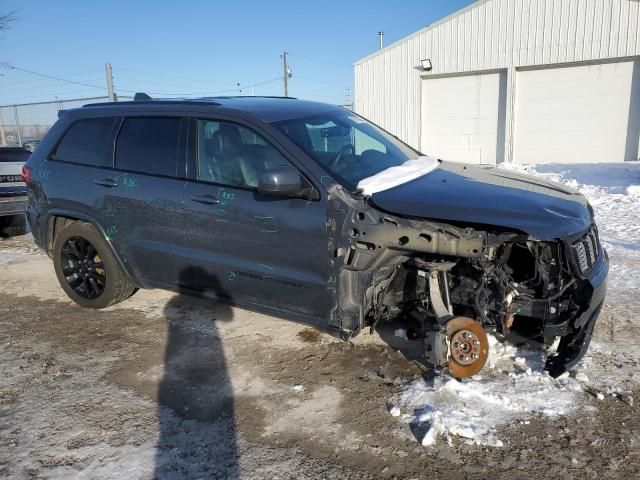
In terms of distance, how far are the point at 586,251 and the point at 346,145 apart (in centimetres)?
186

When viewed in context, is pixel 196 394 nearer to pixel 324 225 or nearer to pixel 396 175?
pixel 324 225

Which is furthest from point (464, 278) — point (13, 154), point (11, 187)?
point (13, 154)

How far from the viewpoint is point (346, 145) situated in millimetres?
4000

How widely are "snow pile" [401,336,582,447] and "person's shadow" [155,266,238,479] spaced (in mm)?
1116

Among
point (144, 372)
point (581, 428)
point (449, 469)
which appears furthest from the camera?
point (144, 372)

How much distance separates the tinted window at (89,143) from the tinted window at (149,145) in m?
0.15

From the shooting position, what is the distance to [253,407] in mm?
3182

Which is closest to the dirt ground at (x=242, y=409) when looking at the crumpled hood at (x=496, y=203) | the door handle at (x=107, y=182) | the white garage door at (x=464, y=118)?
the crumpled hood at (x=496, y=203)

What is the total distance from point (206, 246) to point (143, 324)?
1.20 meters

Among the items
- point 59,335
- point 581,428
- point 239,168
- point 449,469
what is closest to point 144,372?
point 59,335

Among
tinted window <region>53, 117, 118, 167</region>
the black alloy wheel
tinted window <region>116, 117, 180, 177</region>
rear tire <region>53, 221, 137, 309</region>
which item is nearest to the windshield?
tinted window <region>116, 117, 180, 177</region>

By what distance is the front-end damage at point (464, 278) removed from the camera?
121 inches

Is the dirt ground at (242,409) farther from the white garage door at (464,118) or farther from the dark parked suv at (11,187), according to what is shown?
the white garage door at (464,118)

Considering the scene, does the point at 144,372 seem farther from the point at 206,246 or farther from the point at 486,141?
the point at 486,141
